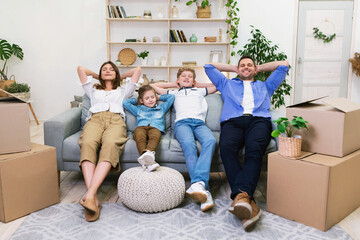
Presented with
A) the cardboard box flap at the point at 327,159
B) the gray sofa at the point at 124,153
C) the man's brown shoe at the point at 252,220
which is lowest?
the man's brown shoe at the point at 252,220

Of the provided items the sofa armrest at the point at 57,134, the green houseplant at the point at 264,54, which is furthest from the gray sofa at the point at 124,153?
the green houseplant at the point at 264,54

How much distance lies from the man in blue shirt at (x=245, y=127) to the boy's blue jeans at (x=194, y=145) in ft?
0.32

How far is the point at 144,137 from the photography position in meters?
2.47

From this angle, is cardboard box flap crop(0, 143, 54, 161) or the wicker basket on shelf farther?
the wicker basket on shelf

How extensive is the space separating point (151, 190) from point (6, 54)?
427cm

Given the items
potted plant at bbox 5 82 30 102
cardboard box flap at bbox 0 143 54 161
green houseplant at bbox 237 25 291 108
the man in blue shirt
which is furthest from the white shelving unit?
cardboard box flap at bbox 0 143 54 161

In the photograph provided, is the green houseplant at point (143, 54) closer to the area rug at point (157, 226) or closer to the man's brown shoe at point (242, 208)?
the area rug at point (157, 226)

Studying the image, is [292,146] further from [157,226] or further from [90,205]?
[90,205]

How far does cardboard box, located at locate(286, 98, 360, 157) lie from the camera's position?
1.97 meters

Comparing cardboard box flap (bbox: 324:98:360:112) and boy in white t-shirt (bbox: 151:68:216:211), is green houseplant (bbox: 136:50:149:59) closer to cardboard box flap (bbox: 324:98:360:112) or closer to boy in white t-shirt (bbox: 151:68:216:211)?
boy in white t-shirt (bbox: 151:68:216:211)

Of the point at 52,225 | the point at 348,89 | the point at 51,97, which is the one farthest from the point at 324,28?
the point at 52,225

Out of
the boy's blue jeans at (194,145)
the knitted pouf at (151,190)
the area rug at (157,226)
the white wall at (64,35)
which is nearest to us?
the area rug at (157,226)

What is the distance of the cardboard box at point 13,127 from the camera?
6.63 ft

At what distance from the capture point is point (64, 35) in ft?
18.1
